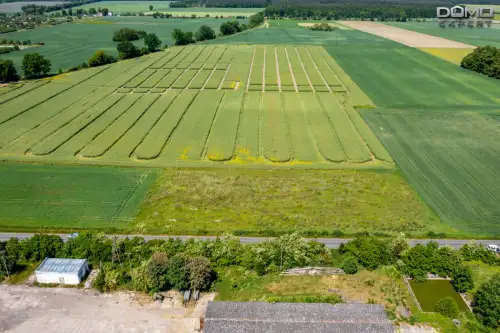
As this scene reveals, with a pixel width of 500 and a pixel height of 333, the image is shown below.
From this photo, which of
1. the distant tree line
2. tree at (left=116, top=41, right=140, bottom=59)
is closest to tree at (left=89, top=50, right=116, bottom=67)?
tree at (left=116, top=41, right=140, bottom=59)

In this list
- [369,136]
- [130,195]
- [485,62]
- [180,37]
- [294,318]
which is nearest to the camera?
[294,318]

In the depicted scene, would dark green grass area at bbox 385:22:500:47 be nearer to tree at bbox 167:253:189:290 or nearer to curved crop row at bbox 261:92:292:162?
curved crop row at bbox 261:92:292:162

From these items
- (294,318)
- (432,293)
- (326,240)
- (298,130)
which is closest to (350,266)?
(326,240)

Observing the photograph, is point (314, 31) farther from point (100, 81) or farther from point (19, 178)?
point (19, 178)

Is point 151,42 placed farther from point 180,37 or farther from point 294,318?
point 294,318

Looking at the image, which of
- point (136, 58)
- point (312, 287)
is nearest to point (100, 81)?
point (136, 58)
